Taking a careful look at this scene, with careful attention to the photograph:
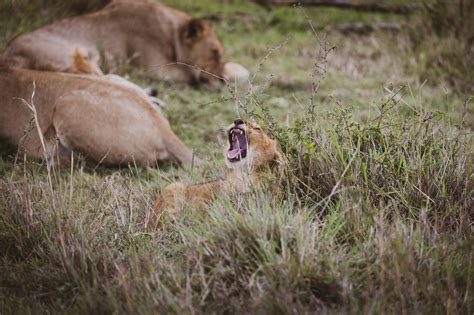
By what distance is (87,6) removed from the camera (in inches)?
326

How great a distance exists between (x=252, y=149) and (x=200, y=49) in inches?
160

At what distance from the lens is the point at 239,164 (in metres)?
3.33

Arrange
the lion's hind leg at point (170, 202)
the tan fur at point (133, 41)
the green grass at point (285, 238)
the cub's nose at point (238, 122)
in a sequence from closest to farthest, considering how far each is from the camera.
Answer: the green grass at point (285, 238) < the lion's hind leg at point (170, 202) < the cub's nose at point (238, 122) < the tan fur at point (133, 41)

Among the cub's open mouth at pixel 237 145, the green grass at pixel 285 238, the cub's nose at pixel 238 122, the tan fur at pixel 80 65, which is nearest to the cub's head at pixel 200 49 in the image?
the tan fur at pixel 80 65

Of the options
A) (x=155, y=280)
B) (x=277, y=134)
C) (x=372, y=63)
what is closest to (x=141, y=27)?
(x=372, y=63)

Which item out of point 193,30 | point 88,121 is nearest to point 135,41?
point 193,30

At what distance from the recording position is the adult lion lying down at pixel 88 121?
439 centimetres

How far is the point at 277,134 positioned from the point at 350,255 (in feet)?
3.59

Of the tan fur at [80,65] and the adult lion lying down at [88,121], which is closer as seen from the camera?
the adult lion lying down at [88,121]

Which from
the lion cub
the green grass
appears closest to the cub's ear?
the green grass

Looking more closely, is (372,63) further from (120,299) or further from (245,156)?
(120,299)

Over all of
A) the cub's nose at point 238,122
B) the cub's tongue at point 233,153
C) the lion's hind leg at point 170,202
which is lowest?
the lion's hind leg at point 170,202

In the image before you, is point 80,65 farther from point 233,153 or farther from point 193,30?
point 233,153

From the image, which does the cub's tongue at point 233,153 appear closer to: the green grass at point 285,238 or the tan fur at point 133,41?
the green grass at point 285,238
